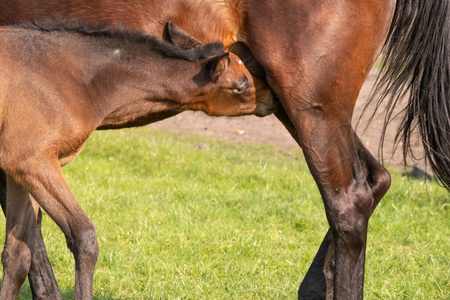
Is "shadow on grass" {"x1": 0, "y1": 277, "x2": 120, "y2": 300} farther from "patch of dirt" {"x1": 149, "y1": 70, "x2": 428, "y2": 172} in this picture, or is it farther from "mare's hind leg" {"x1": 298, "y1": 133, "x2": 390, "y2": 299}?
"patch of dirt" {"x1": 149, "y1": 70, "x2": 428, "y2": 172}

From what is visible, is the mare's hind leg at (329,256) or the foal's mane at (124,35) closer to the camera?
the foal's mane at (124,35)

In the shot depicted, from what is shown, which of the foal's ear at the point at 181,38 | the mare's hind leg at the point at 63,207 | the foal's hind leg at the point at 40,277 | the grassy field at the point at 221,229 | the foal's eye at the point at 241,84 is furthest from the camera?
the grassy field at the point at 221,229

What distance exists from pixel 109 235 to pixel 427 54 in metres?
2.88

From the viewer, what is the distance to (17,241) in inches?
159

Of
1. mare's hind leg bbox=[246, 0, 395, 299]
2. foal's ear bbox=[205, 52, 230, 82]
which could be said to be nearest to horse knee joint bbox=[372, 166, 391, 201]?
mare's hind leg bbox=[246, 0, 395, 299]

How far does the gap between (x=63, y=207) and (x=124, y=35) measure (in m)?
1.03

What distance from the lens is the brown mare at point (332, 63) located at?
3.80 meters

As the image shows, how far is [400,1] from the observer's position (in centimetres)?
409

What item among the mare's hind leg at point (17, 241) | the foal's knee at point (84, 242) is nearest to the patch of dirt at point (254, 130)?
the mare's hind leg at point (17, 241)

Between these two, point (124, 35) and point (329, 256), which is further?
point (329, 256)

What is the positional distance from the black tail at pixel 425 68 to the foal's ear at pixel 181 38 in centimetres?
120

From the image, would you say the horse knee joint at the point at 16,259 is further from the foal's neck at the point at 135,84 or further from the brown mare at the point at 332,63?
the brown mare at the point at 332,63

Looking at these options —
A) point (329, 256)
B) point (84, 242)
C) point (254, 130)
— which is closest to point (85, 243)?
point (84, 242)

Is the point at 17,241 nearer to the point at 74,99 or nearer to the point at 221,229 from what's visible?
the point at 74,99
